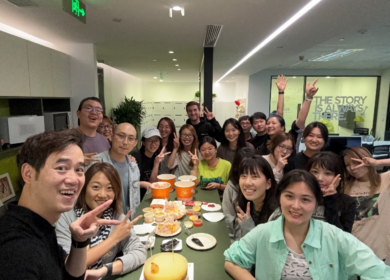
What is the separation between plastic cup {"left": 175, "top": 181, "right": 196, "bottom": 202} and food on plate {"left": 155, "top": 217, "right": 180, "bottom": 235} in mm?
391

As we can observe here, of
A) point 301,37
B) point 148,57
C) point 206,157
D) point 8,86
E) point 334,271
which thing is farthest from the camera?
point 148,57

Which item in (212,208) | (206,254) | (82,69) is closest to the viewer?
(206,254)

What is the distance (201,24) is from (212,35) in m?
0.54

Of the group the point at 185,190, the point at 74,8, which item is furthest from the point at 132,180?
the point at 74,8

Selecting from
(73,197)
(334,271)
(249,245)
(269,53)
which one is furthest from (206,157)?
(269,53)

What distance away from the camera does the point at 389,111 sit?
7.65 meters

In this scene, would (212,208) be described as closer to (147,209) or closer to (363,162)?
(147,209)

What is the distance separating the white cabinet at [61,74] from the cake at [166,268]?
3.46 meters

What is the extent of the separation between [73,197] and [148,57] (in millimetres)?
5075

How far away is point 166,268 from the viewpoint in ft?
3.41

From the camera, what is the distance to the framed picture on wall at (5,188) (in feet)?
9.16

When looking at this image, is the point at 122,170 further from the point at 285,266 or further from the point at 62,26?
the point at 62,26

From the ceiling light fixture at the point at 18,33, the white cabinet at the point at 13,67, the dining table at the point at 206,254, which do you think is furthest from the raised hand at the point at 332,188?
the ceiling light fixture at the point at 18,33

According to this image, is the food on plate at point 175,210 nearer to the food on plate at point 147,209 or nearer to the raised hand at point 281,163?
the food on plate at point 147,209
